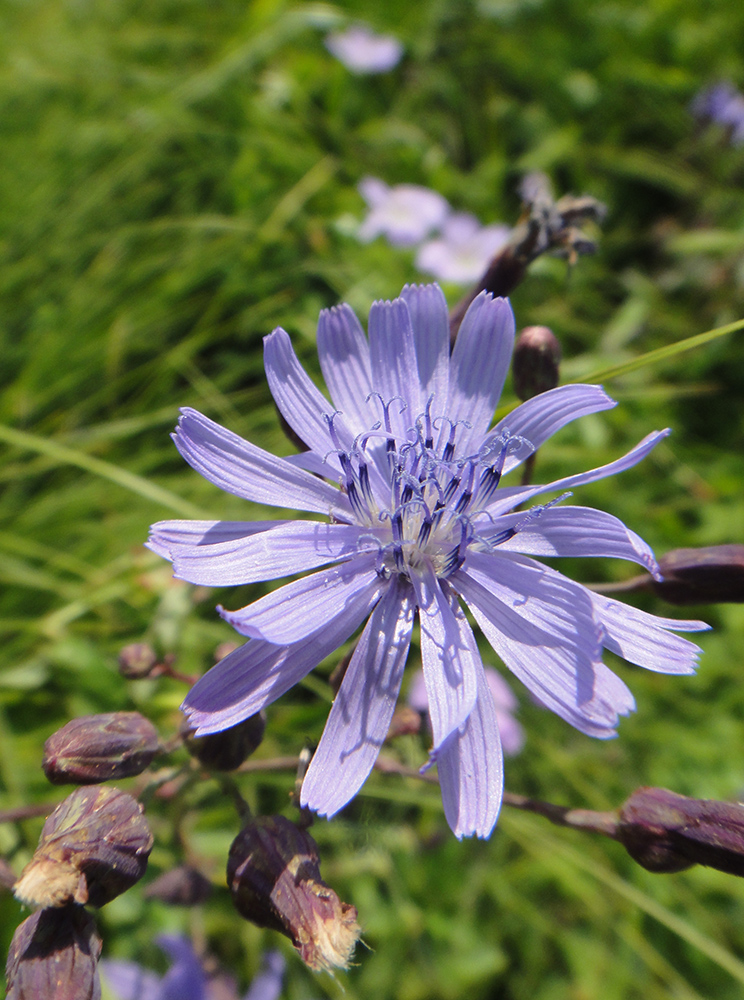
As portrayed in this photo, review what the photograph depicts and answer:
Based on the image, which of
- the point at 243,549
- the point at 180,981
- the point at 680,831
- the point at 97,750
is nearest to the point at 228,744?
the point at 97,750

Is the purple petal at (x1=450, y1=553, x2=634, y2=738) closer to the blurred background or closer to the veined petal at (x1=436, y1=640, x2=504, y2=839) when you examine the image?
the veined petal at (x1=436, y1=640, x2=504, y2=839)

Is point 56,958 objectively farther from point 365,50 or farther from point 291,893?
point 365,50

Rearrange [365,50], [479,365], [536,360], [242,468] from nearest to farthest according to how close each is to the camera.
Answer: [242,468]
[479,365]
[536,360]
[365,50]

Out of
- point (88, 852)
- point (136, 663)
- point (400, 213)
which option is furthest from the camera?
point (400, 213)

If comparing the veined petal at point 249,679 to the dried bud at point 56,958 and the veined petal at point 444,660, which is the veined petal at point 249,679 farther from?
the dried bud at point 56,958

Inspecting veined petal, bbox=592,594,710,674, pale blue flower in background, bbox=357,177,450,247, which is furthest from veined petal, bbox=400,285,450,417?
pale blue flower in background, bbox=357,177,450,247

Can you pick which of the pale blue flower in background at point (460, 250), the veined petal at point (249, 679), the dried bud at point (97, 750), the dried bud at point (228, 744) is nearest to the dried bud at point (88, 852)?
the dried bud at point (97, 750)
